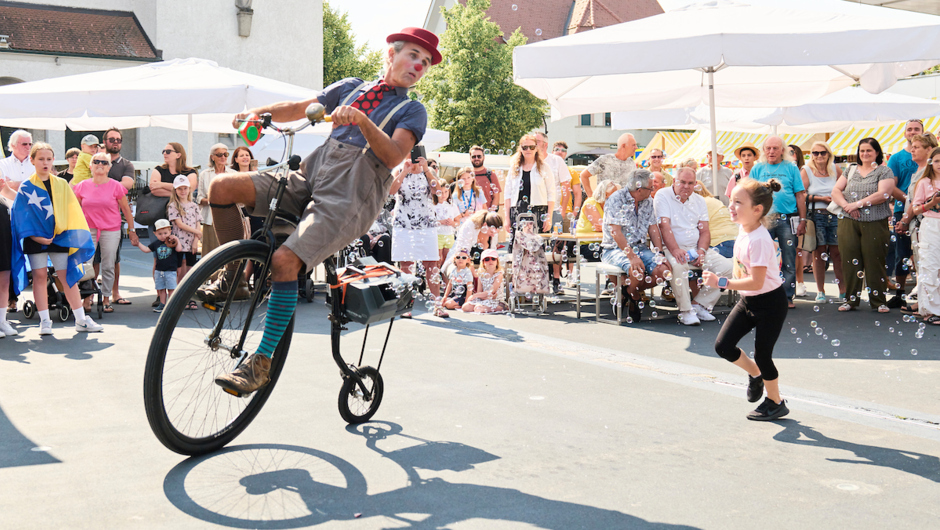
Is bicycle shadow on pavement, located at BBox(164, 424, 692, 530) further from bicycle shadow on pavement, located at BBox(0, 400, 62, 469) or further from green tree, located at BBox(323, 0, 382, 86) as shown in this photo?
green tree, located at BBox(323, 0, 382, 86)

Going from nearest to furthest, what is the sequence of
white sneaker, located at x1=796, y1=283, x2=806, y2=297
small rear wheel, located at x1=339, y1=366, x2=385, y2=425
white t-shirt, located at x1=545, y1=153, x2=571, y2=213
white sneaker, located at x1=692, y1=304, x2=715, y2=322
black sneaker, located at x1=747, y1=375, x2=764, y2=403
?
small rear wheel, located at x1=339, y1=366, x2=385, y2=425, black sneaker, located at x1=747, y1=375, x2=764, y2=403, white sneaker, located at x1=692, y1=304, x2=715, y2=322, white sneaker, located at x1=796, y1=283, x2=806, y2=297, white t-shirt, located at x1=545, y1=153, x2=571, y2=213

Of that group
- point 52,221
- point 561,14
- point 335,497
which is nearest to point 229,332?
point 335,497

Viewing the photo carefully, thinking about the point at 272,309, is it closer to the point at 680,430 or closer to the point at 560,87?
the point at 680,430

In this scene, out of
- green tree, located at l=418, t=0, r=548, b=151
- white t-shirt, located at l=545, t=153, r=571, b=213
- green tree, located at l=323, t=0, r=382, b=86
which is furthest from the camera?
green tree, located at l=323, t=0, r=382, b=86

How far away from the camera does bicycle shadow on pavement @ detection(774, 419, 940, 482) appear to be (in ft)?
14.0

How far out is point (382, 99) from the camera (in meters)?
4.48

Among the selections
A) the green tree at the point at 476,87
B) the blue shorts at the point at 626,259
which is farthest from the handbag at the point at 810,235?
the green tree at the point at 476,87

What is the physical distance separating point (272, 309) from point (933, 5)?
12937 millimetres

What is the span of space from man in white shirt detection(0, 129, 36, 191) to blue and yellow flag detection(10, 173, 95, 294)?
1777 millimetres

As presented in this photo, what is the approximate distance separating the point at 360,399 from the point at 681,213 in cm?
527

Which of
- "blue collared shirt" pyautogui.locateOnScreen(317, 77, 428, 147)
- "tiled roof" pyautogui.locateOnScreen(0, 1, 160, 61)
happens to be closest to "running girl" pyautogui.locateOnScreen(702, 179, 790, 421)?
"blue collared shirt" pyautogui.locateOnScreen(317, 77, 428, 147)

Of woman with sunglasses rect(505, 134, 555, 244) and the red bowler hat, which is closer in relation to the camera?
the red bowler hat

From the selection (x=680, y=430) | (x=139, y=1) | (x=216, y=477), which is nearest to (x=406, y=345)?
(x=680, y=430)

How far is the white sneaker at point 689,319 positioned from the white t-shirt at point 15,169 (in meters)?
7.75
